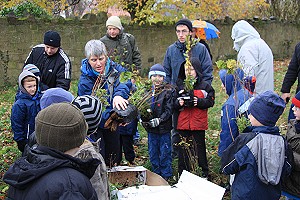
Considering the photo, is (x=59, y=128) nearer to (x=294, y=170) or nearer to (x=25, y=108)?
(x=294, y=170)

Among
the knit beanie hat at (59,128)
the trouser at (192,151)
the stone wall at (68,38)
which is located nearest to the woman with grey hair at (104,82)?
the trouser at (192,151)

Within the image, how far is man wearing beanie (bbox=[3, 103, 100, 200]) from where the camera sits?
211cm

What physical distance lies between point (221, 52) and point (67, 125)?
48.5ft

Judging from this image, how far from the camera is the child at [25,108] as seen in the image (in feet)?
15.4

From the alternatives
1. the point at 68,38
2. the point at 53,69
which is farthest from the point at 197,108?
the point at 68,38

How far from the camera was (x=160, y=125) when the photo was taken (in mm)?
5129

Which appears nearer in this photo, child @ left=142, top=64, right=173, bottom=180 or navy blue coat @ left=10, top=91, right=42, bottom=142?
navy blue coat @ left=10, top=91, right=42, bottom=142

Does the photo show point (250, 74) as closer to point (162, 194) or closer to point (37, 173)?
point (162, 194)

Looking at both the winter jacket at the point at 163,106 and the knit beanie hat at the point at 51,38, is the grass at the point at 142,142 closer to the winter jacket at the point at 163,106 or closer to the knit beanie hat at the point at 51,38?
the winter jacket at the point at 163,106

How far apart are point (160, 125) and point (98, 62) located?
1234mm

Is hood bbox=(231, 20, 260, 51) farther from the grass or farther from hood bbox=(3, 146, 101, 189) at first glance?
hood bbox=(3, 146, 101, 189)

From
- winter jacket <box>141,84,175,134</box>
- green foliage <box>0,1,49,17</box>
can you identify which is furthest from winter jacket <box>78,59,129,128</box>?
green foliage <box>0,1,49,17</box>

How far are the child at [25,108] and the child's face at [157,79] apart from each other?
1.38 meters

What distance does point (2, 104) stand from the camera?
31.1 feet
